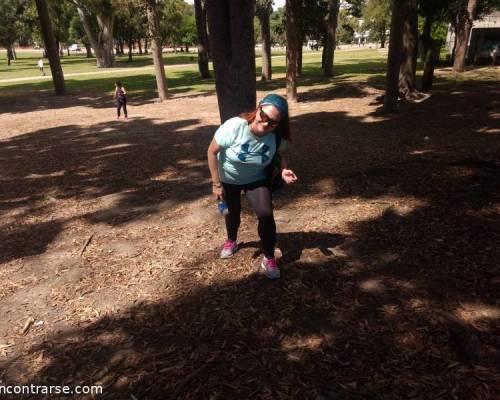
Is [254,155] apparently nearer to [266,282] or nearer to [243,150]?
[243,150]

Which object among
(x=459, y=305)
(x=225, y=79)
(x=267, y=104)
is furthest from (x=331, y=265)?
(x=225, y=79)

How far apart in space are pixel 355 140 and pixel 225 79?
504 cm

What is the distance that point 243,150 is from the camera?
11.9 feet

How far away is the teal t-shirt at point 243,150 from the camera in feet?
11.8

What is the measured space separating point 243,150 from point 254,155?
110 millimetres

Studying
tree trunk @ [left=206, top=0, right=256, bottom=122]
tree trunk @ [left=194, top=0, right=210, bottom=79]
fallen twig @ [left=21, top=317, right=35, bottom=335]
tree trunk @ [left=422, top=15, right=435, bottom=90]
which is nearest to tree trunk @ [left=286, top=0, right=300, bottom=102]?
tree trunk @ [left=422, top=15, right=435, bottom=90]

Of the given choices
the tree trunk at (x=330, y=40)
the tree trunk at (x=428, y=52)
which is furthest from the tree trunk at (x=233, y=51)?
the tree trunk at (x=330, y=40)

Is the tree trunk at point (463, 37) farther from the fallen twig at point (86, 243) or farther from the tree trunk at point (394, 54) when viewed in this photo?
the fallen twig at point (86, 243)

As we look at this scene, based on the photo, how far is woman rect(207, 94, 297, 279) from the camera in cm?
348

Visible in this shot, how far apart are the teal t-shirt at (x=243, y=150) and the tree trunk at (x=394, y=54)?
865 cm

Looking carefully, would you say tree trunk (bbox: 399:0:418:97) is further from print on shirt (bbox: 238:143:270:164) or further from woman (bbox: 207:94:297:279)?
print on shirt (bbox: 238:143:270:164)

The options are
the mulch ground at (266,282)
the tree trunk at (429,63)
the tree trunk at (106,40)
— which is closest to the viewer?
the mulch ground at (266,282)

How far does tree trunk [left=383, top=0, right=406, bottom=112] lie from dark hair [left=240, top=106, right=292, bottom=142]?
843 centimetres

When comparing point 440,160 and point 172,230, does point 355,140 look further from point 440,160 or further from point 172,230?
point 172,230
